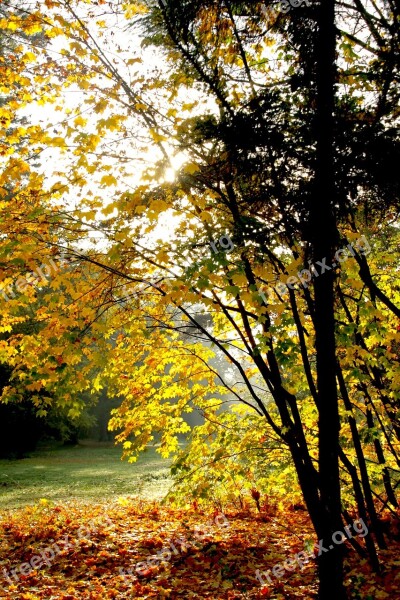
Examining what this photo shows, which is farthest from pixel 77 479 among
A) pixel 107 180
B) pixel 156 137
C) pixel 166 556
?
pixel 156 137

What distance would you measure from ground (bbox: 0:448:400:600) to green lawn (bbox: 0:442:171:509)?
14.5 feet

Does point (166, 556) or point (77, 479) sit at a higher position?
point (166, 556)

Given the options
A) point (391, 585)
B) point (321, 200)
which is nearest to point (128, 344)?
point (321, 200)

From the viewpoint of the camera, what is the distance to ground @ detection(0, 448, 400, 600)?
470cm

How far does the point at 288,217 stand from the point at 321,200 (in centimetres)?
46

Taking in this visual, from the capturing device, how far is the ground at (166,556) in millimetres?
4695

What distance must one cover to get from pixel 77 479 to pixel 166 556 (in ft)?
42.3

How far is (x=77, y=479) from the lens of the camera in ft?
56.7

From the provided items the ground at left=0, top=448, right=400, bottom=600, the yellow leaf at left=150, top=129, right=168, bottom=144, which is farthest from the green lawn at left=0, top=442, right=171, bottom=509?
the yellow leaf at left=150, top=129, right=168, bottom=144

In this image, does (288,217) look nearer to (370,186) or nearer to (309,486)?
(370,186)

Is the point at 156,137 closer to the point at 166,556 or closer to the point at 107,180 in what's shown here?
the point at 107,180

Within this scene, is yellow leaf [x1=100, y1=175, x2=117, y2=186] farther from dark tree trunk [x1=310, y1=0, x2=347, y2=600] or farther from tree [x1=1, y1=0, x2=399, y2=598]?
dark tree trunk [x1=310, y1=0, x2=347, y2=600]

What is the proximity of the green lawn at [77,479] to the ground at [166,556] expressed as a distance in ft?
14.5

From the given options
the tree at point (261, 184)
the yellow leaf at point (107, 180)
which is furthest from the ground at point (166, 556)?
the yellow leaf at point (107, 180)
